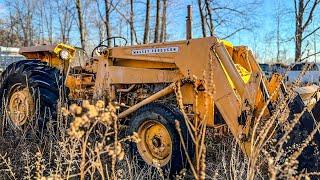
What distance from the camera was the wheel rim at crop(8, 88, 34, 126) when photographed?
6286 millimetres

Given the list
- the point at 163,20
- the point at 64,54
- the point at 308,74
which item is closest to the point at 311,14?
the point at 163,20

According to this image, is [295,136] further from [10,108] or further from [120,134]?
[10,108]

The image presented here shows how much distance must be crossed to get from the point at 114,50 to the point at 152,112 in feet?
4.71

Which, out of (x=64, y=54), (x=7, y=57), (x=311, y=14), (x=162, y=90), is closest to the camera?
(x=162, y=90)

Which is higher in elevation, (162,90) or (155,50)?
(155,50)

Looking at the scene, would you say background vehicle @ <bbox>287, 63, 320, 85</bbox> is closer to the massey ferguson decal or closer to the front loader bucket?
the front loader bucket

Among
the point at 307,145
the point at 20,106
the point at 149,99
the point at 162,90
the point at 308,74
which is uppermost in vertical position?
the point at 308,74

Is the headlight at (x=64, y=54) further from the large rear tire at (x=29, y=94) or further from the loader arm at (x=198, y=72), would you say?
the loader arm at (x=198, y=72)

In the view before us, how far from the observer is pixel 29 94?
20.7 ft

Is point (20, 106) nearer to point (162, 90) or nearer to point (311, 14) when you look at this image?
point (162, 90)

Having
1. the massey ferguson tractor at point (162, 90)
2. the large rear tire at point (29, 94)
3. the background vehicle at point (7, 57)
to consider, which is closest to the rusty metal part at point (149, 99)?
the massey ferguson tractor at point (162, 90)

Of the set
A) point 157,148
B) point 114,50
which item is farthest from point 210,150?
point 114,50

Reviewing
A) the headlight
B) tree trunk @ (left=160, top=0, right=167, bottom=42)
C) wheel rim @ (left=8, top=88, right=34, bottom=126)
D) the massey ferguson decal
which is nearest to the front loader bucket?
the massey ferguson decal

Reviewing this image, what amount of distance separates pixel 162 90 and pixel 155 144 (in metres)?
0.68
